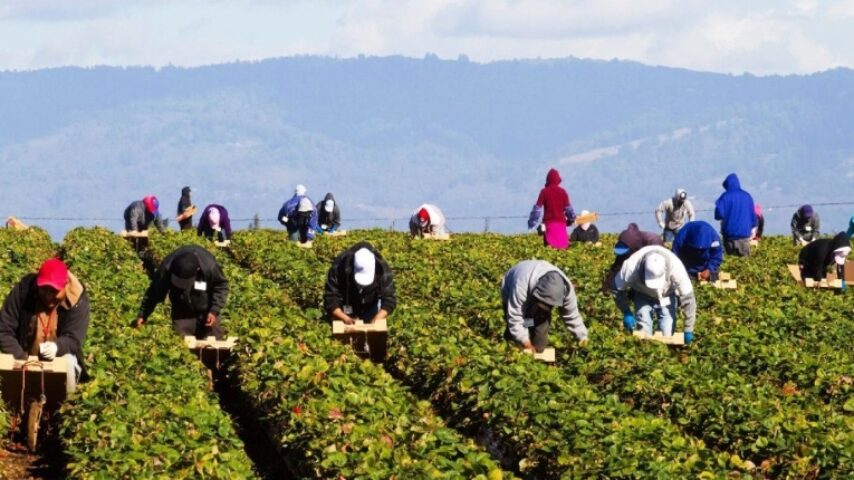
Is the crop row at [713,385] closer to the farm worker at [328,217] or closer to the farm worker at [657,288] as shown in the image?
the farm worker at [657,288]

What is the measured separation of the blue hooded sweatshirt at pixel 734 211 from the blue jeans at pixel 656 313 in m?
11.8

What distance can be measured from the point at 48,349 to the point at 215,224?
22.2m

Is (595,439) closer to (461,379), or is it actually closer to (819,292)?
(461,379)

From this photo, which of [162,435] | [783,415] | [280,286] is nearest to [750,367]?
[783,415]

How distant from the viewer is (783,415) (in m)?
14.7

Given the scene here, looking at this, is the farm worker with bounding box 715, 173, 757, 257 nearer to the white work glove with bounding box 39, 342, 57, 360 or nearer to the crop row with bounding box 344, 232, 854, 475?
the crop row with bounding box 344, 232, 854, 475

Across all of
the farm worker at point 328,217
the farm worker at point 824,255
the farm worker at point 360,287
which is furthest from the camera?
the farm worker at point 328,217

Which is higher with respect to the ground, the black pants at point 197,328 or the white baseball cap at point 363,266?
the white baseball cap at point 363,266

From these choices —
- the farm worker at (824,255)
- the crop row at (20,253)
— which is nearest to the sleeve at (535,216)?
the farm worker at (824,255)

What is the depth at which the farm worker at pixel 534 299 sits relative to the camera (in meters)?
18.2

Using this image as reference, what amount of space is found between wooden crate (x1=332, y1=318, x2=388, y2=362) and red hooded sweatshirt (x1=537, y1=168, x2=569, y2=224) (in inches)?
562

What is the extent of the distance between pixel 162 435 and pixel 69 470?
75cm

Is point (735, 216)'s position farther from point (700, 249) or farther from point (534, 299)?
point (534, 299)

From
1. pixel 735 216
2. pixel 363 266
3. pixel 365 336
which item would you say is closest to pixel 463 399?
pixel 365 336
